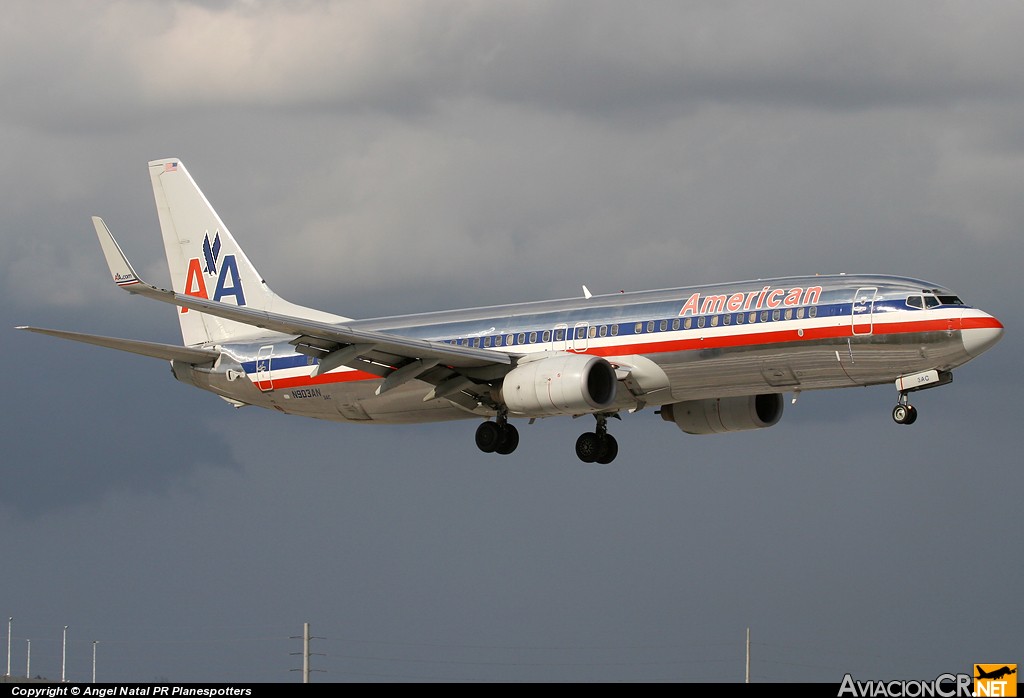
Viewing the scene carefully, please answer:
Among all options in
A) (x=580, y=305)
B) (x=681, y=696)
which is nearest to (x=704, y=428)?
(x=580, y=305)

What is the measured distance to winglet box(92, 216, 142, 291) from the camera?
176 feet

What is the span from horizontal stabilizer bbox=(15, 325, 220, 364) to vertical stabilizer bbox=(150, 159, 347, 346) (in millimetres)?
4544

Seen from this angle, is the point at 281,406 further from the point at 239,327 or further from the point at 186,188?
the point at 186,188

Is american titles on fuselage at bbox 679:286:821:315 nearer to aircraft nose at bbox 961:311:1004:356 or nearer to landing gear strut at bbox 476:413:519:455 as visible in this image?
aircraft nose at bbox 961:311:1004:356

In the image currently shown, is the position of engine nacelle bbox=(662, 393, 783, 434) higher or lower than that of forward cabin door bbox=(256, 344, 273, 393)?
lower

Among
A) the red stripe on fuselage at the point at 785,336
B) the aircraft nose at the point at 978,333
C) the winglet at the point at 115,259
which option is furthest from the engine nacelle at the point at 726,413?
the winglet at the point at 115,259

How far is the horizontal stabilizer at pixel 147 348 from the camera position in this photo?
193 feet

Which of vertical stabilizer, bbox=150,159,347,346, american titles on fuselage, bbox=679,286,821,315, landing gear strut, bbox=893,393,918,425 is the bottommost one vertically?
landing gear strut, bbox=893,393,918,425

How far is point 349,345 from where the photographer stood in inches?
2339

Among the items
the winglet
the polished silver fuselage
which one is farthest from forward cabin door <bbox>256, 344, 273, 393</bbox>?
the winglet

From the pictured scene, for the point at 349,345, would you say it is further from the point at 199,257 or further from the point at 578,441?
the point at 199,257

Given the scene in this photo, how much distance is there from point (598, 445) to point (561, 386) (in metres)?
7.89

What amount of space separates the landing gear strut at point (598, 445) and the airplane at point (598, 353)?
0.18ft

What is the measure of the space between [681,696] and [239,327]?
113ft
